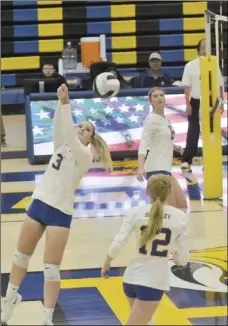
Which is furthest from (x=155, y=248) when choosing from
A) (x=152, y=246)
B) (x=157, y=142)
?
(x=157, y=142)

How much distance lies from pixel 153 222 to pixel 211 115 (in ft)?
17.7

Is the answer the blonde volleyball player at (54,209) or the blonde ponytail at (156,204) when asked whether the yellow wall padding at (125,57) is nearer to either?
the blonde volleyball player at (54,209)

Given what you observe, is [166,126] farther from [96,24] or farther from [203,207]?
[96,24]

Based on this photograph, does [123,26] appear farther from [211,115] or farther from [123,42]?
[211,115]

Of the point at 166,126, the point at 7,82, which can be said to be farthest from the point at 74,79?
the point at 166,126

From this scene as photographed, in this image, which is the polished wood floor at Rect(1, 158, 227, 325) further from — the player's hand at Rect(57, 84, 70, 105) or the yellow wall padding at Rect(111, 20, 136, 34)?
the yellow wall padding at Rect(111, 20, 136, 34)

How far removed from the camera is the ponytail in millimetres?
4391

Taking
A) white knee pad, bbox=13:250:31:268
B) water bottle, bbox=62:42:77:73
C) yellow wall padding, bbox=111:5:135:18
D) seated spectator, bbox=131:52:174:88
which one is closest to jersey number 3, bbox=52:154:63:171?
white knee pad, bbox=13:250:31:268

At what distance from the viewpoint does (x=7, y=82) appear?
17938 millimetres

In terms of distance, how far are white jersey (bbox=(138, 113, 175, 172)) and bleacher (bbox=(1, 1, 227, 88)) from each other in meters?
11.0

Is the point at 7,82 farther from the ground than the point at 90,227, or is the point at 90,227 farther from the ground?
the point at 7,82

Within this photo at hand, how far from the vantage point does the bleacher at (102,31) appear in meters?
18.1

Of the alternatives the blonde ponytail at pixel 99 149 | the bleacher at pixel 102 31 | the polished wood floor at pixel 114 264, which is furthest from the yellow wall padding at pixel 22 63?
the blonde ponytail at pixel 99 149

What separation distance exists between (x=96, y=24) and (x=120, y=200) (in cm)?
889
